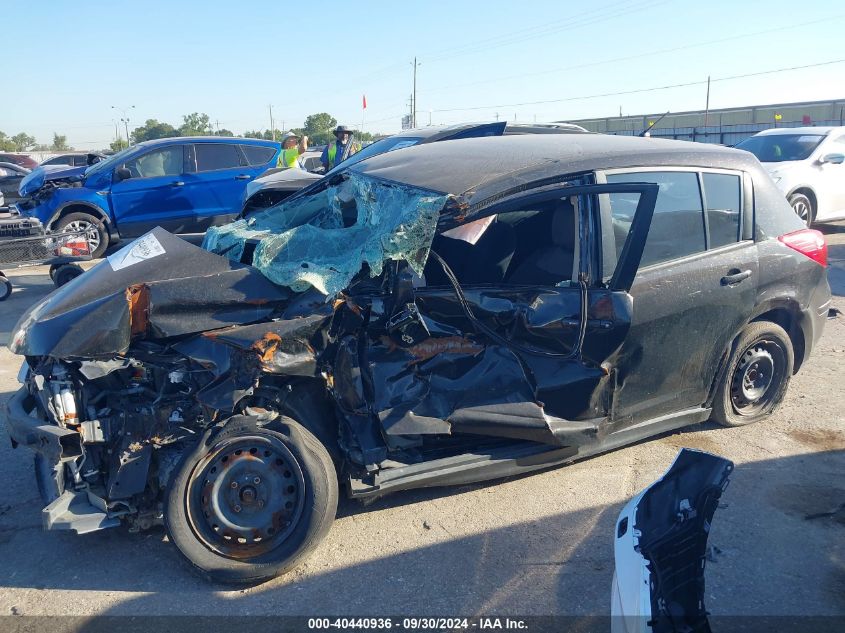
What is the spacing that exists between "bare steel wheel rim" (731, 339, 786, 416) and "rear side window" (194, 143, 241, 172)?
872 centimetres

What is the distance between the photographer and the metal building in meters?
27.1

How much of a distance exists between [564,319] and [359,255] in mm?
1055

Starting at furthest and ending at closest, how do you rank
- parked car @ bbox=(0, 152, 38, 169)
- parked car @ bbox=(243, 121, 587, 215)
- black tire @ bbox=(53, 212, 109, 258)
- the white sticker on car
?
1. parked car @ bbox=(0, 152, 38, 169)
2. black tire @ bbox=(53, 212, 109, 258)
3. parked car @ bbox=(243, 121, 587, 215)
4. the white sticker on car

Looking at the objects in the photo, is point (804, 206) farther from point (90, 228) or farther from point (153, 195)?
point (90, 228)

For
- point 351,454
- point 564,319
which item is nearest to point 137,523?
point 351,454

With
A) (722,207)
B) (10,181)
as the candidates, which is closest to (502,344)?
(722,207)

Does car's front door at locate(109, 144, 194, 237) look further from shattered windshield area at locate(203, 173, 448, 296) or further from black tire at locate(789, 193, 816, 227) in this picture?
black tire at locate(789, 193, 816, 227)

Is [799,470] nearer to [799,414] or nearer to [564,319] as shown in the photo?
[799,414]

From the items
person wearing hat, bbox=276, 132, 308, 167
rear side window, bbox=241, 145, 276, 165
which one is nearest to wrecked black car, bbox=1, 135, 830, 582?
rear side window, bbox=241, 145, 276, 165

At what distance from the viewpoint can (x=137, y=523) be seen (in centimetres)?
313

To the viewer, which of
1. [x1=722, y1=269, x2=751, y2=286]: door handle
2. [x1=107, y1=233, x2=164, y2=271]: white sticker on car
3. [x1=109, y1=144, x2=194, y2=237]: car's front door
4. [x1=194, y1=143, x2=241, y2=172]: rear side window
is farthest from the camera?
[x1=194, y1=143, x2=241, y2=172]: rear side window

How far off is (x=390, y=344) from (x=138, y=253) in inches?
57.3

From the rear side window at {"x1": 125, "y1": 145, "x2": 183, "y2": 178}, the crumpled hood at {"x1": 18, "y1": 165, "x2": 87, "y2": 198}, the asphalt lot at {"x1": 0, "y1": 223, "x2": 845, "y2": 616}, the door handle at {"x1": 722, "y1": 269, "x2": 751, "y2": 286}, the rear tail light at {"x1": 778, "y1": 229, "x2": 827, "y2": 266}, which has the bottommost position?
the asphalt lot at {"x1": 0, "y1": 223, "x2": 845, "y2": 616}

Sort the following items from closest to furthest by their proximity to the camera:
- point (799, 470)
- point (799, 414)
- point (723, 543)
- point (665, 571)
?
point (665, 571) → point (723, 543) → point (799, 470) → point (799, 414)
